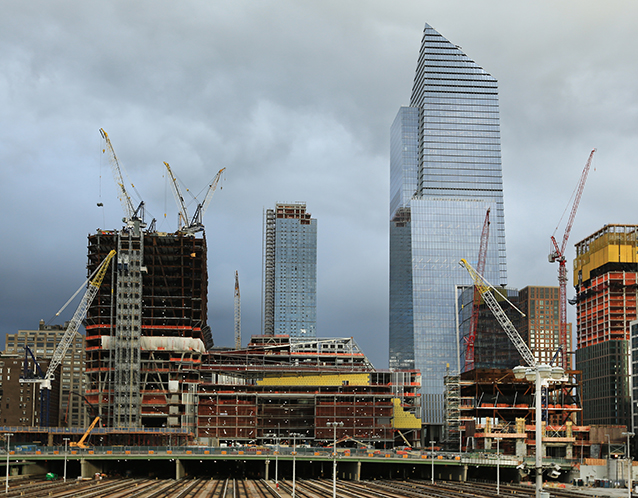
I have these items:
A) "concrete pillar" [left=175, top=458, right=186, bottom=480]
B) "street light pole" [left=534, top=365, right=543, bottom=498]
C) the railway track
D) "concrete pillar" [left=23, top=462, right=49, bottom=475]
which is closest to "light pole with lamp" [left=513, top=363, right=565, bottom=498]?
"street light pole" [left=534, top=365, right=543, bottom=498]

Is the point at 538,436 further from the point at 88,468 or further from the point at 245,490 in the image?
the point at 88,468

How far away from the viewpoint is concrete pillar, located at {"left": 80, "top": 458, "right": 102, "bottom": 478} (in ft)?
583

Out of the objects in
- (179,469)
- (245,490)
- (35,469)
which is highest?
(245,490)

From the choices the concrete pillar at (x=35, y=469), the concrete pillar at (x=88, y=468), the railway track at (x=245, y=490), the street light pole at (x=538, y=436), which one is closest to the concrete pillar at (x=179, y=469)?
the railway track at (x=245, y=490)

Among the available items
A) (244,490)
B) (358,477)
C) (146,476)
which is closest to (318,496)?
(244,490)

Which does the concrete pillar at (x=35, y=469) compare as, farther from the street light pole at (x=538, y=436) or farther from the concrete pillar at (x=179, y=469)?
the street light pole at (x=538, y=436)

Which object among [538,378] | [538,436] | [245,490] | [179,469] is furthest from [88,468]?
[538,378]

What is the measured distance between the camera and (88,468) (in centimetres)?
18025

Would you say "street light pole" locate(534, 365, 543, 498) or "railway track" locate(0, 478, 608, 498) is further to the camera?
"railway track" locate(0, 478, 608, 498)

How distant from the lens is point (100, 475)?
17612 centimetres

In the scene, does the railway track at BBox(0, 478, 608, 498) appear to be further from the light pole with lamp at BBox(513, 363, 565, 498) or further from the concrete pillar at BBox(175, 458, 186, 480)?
the light pole with lamp at BBox(513, 363, 565, 498)

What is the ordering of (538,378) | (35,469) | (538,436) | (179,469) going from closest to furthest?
1. (538,436)
2. (538,378)
3. (179,469)
4. (35,469)

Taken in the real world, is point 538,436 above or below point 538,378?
below

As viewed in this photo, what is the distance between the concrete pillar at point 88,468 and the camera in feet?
583
